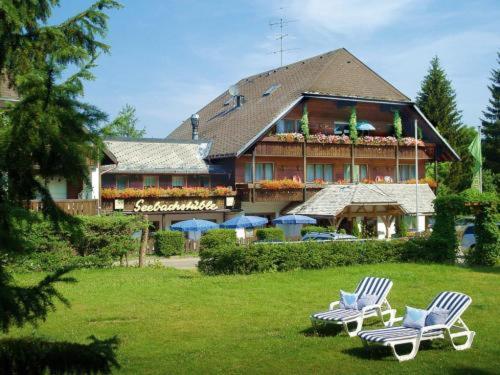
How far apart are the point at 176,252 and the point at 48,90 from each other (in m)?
28.9

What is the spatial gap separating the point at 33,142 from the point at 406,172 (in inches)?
1735

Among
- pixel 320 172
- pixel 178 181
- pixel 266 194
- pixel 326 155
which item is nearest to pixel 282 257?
pixel 266 194

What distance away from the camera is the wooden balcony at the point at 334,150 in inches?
1551

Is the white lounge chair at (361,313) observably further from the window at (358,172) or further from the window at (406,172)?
the window at (406,172)

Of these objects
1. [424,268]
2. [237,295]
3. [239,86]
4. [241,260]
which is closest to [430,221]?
[239,86]

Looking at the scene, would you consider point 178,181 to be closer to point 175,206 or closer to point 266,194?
point 175,206

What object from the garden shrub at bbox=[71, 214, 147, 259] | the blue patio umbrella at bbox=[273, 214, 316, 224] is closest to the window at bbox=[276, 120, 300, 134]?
the blue patio umbrella at bbox=[273, 214, 316, 224]

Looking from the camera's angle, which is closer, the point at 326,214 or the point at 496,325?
the point at 496,325

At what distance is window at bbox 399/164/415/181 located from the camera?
4638 cm

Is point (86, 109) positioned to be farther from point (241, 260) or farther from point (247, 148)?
point (247, 148)

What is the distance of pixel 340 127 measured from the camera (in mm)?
43562

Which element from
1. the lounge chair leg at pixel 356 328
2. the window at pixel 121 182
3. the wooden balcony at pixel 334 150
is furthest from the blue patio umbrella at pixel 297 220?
the lounge chair leg at pixel 356 328

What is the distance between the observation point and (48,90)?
4785 mm

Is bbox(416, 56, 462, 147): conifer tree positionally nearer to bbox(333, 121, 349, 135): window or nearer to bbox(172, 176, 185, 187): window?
bbox(333, 121, 349, 135): window
